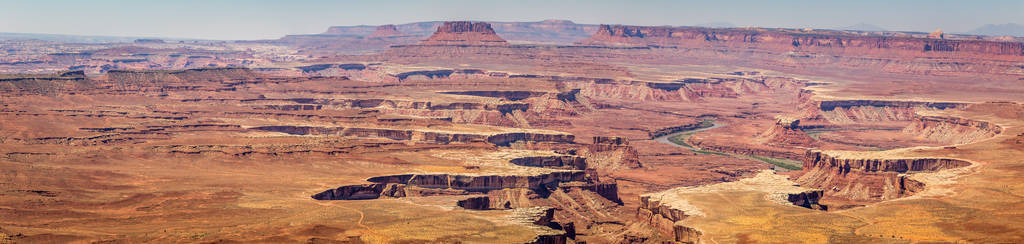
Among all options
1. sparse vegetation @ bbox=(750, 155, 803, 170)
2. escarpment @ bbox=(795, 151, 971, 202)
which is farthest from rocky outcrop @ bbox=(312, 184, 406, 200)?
sparse vegetation @ bbox=(750, 155, 803, 170)

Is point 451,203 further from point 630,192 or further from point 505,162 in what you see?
point 630,192

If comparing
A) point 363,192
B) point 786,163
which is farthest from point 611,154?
point 363,192

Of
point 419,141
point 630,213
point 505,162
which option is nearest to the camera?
point 630,213

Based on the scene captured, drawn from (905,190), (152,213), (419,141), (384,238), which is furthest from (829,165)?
(152,213)

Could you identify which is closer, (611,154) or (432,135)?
(432,135)

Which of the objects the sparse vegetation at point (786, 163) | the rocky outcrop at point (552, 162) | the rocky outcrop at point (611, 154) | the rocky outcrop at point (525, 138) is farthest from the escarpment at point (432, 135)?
the sparse vegetation at point (786, 163)

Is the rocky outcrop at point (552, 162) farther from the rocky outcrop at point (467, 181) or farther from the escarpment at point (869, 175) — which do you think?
the escarpment at point (869, 175)

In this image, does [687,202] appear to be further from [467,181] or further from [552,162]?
[552,162]

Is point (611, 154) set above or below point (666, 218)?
below

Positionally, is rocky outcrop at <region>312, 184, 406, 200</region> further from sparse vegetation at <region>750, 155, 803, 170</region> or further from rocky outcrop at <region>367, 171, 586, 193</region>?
sparse vegetation at <region>750, 155, 803, 170</region>

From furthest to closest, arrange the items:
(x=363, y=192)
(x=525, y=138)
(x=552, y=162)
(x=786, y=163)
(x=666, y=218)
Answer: (x=786, y=163) < (x=525, y=138) < (x=552, y=162) < (x=363, y=192) < (x=666, y=218)
